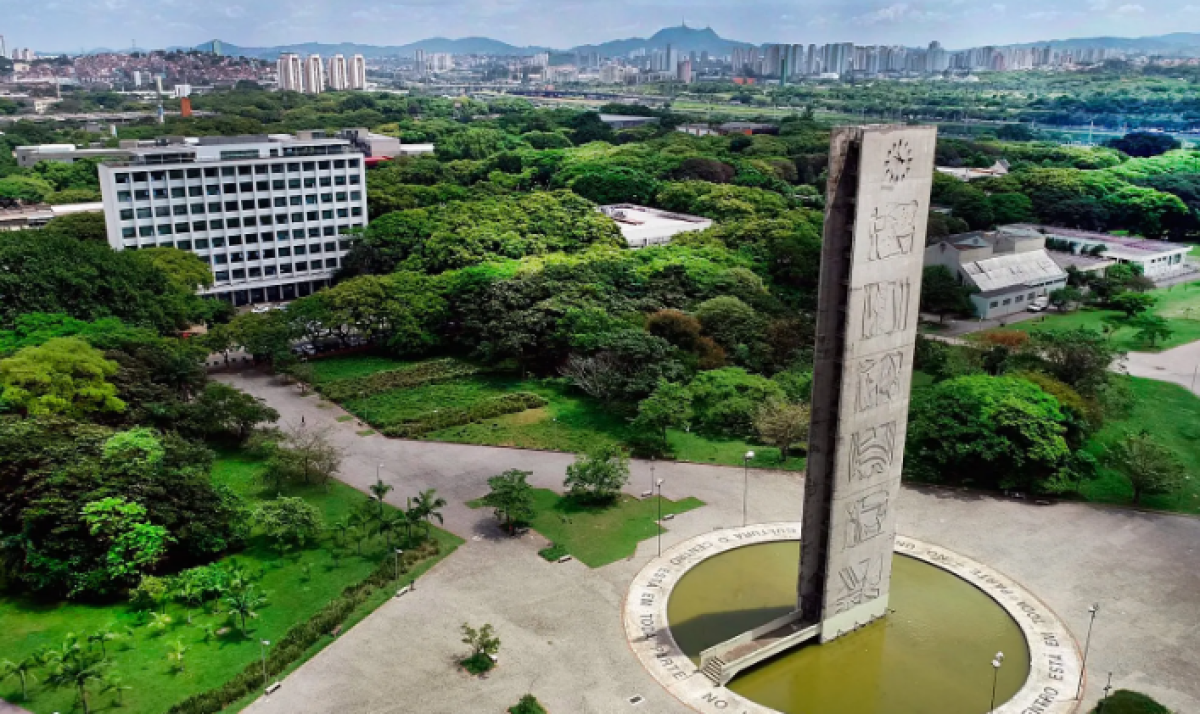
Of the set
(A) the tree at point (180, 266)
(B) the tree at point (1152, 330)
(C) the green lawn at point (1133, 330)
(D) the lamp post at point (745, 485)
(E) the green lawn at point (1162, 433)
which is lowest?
(D) the lamp post at point (745, 485)

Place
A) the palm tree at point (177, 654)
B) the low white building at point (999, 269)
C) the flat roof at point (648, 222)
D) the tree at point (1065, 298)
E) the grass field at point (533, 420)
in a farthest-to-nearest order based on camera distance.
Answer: the flat roof at point (648, 222) < the tree at point (1065, 298) < the low white building at point (999, 269) < the grass field at point (533, 420) < the palm tree at point (177, 654)

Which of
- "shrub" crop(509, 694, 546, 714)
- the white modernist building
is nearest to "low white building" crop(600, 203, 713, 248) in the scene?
the white modernist building

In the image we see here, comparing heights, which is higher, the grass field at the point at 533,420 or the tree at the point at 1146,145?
the tree at the point at 1146,145

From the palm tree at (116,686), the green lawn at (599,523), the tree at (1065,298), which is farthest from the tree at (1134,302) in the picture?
the palm tree at (116,686)

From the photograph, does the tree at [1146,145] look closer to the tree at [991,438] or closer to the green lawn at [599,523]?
the tree at [991,438]

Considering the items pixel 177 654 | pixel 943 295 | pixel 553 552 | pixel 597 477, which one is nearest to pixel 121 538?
pixel 177 654

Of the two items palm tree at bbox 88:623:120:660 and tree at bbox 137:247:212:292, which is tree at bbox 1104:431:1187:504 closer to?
palm tree at bbox 88:623:120:660

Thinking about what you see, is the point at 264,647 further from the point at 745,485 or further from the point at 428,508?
the point at 745,485
